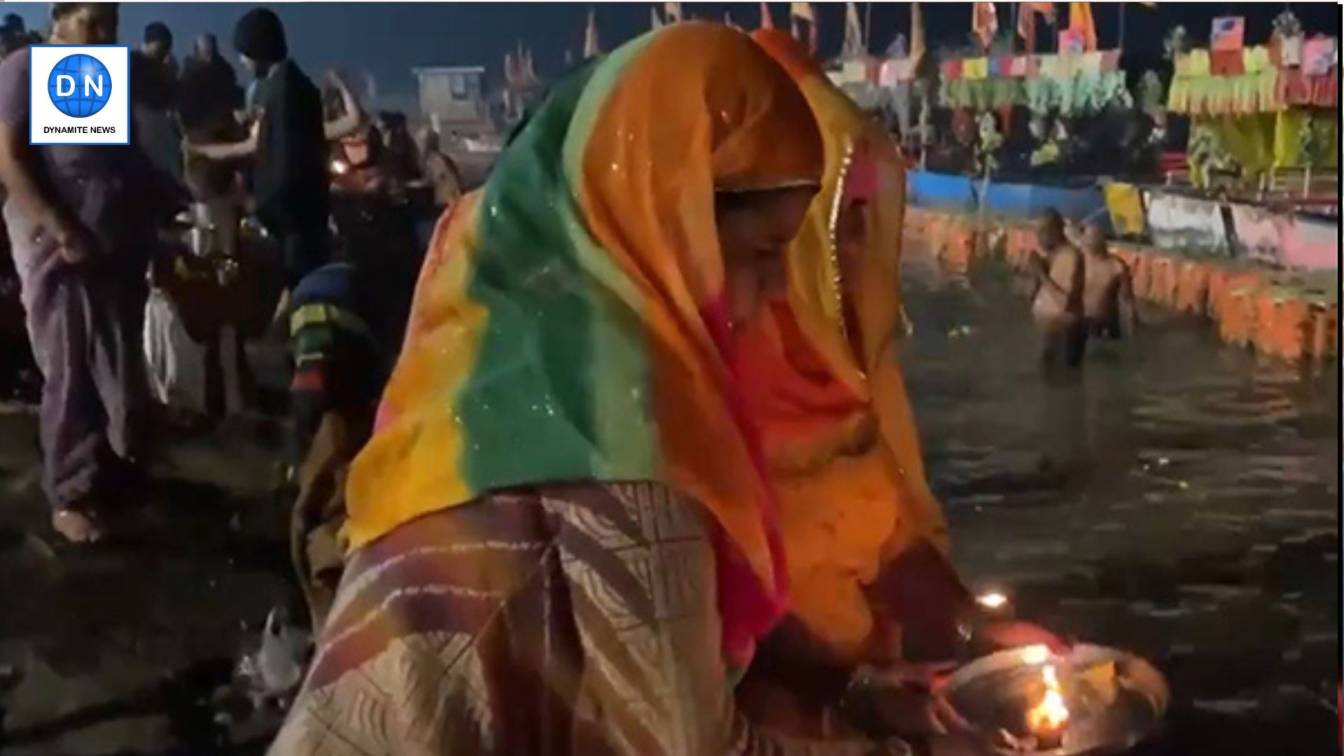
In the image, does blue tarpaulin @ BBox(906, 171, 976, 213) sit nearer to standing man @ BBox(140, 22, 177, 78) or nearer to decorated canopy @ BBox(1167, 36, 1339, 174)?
decorated canopy @ BBox(1167, 36, 1339, 174)

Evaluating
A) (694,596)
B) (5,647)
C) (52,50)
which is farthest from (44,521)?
(694,596)

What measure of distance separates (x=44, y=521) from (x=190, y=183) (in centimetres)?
26

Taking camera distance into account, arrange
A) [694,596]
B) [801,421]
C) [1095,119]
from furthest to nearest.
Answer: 1. [1095,119]
2. [801,421]
3. [694,596]

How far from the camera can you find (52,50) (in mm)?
1181

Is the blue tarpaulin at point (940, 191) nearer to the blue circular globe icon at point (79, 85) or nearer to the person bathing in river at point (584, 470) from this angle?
the person bathing in river at point (584, 470)

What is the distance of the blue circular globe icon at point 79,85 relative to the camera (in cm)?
118

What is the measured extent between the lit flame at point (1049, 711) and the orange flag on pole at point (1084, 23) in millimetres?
467

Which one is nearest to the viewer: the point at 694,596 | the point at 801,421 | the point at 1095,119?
the point at 694,596

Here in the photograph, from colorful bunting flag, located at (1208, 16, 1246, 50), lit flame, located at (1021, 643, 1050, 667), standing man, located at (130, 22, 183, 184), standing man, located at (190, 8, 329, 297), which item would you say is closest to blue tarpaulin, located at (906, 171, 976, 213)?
colorful bunting flag, located at (1208, 16, 1246, 50)

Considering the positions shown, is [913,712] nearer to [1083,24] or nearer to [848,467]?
[848,467]

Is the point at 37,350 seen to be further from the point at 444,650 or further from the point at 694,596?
the point at 694,596

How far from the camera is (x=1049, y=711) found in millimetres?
1093

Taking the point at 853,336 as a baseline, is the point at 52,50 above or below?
above

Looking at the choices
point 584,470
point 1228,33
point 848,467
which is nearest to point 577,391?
point 584,470
